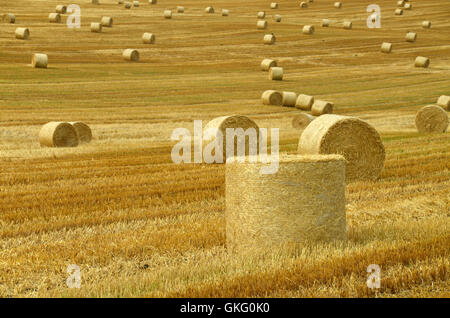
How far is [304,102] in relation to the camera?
3150cm

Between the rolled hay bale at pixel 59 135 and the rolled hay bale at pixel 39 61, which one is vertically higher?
the rolled hay bale at pixel 39 61

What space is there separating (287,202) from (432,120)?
16.7 metres

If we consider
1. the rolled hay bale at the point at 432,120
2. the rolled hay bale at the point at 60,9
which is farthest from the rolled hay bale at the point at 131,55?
the rolled hay bale at the point at 432,120

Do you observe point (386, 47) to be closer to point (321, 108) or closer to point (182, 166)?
point (321, 108)

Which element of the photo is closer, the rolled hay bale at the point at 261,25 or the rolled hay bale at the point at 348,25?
the rolled hay bale at the point at 261,25

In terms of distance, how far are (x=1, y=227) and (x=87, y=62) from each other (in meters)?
32.4

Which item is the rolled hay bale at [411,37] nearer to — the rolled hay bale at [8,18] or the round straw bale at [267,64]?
the round straw bale at [267,64]

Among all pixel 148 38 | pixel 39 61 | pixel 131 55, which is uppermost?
pixel 148 38

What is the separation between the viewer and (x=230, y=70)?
4281 centimetres

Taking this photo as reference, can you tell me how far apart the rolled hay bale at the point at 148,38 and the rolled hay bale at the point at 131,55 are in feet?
15.7

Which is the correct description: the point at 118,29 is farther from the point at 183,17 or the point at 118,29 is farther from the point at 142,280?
the point at 142,280

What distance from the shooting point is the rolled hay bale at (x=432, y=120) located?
23359 mm

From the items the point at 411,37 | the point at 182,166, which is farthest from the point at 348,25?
the point at 182,166
